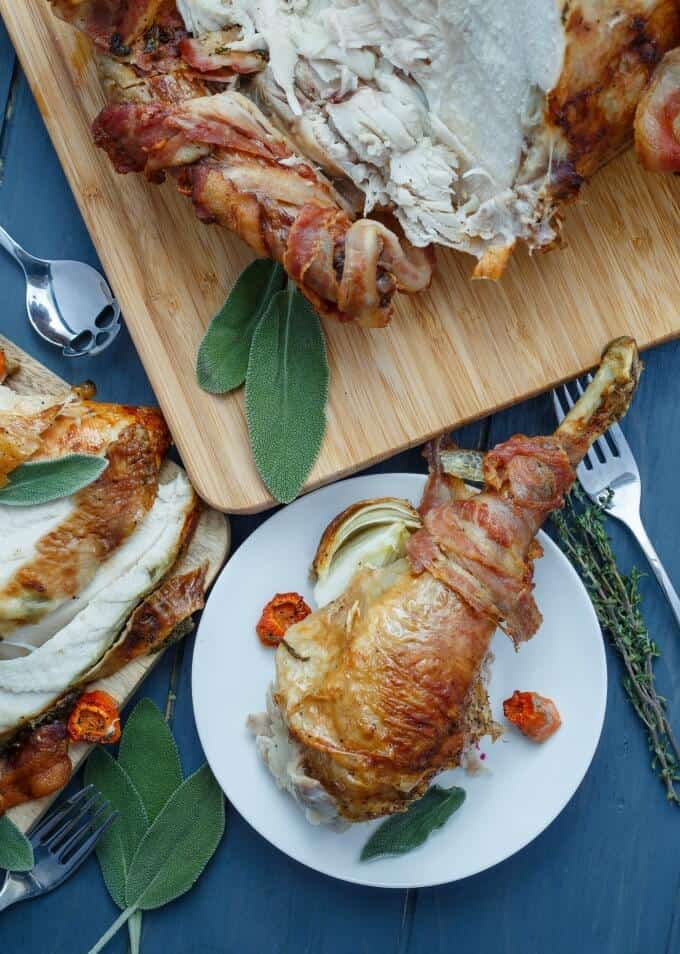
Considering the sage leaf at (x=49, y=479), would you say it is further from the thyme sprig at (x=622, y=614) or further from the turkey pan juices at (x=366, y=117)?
the thyme sprig at (x=622, y=614)

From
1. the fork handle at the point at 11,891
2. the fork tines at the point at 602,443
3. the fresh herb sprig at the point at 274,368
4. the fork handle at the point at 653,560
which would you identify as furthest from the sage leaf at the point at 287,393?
the fork handle at the point at 11,891

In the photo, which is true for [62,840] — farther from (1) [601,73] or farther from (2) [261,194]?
(1) [601,73]

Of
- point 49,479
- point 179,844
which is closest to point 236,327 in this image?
point 49,479

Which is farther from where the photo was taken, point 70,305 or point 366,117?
point 70,305

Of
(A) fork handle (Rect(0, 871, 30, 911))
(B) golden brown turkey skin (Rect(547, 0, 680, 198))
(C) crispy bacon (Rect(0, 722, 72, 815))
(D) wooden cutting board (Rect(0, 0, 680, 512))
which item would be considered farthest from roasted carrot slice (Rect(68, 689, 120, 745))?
(B) golden brown turkey skin (Rect(547, 0, 680, 198))

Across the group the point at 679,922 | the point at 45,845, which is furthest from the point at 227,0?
the point at 679,922
